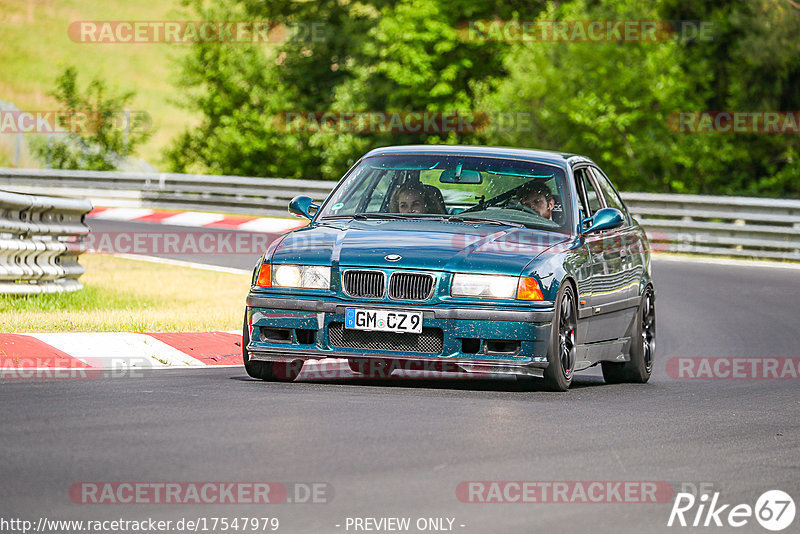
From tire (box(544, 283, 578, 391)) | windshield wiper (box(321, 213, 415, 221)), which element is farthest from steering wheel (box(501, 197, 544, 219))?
tire (box(544, 283, 578, 391))

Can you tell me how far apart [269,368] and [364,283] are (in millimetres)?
997

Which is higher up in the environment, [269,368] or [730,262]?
[269,368]

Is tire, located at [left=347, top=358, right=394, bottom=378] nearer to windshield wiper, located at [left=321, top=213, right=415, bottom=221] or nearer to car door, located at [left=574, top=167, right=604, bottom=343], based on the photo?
windshield wiper, located at [left=321, top=213, right=415, bottom=221]

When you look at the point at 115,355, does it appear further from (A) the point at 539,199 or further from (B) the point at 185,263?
(B) the point at 185,263

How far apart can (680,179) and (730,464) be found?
29836 millimetres

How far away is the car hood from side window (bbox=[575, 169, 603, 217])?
989mm

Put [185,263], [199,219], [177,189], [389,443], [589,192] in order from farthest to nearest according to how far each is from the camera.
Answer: [177,189] → [199,219] → [185,263] → [589,192] → [389,443]

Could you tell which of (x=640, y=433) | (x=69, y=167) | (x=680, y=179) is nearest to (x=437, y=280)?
(x=640, y=433)

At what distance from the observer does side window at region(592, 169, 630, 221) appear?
11.5 metres

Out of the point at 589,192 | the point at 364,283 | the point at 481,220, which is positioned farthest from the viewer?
the point at 589,192

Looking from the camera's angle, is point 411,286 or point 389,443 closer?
point 389,443

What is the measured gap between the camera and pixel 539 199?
34.0 feet

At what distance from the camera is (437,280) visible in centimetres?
902

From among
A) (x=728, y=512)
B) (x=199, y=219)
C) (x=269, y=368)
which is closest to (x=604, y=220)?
(x=269, y=368)
